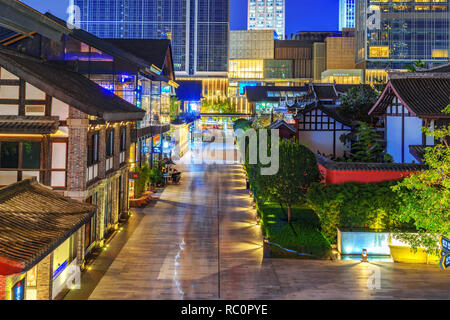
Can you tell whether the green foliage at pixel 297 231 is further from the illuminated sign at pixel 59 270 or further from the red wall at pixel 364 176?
the illuminated sign at pixel 59 270

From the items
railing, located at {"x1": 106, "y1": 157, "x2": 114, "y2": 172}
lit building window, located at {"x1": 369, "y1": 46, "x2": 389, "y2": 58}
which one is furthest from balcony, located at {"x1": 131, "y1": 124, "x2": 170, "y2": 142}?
lit building window, located at {"x1": 369, "y1": 46, "x2": 389, "y2": 58}

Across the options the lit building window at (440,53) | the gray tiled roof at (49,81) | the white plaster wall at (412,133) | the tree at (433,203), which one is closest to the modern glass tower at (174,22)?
the lit building window at (440,53)

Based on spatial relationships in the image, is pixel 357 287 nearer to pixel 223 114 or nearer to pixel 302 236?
pixel 302 236

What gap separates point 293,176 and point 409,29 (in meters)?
97.5

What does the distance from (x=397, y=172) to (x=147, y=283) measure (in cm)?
1284

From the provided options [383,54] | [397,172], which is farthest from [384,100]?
[383,54]

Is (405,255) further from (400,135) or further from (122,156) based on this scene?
(122,156)

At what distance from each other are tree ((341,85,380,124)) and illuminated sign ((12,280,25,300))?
119 feet

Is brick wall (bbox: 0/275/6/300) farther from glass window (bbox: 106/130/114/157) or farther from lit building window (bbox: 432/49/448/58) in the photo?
lit building window (bbox: 432/49/448/58)

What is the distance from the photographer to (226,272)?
1606 cm

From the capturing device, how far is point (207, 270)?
1622 centimetres

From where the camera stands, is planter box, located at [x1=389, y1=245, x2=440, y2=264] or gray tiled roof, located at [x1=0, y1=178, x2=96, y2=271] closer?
gray tiled roof, located at [x1=0, y1=178, x2=96, y2=271]

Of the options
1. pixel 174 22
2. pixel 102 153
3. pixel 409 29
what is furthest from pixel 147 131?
pixel 174 22

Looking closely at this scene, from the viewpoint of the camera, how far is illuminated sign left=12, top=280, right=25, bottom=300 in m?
10.5
